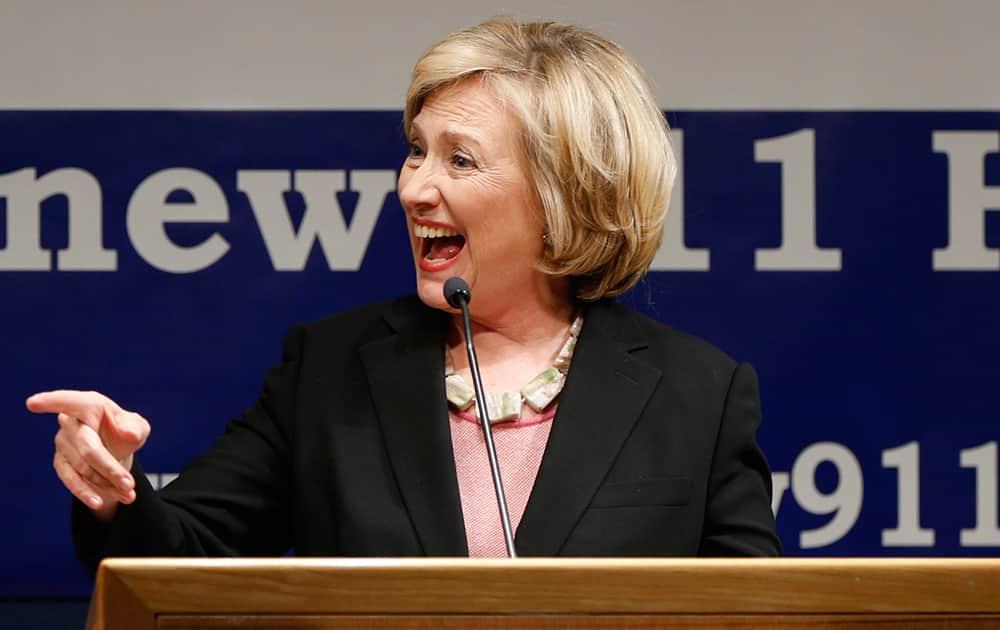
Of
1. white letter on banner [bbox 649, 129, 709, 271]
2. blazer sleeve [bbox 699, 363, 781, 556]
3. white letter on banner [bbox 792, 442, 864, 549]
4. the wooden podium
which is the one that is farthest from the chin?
white letter on banner [bbox 792, 442, 864, 549]

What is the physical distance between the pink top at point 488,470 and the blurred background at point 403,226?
2.63ft

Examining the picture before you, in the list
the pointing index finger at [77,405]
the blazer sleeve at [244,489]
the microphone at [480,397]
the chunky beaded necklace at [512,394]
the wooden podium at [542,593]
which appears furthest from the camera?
the chunky beaded necklace at [512,394]

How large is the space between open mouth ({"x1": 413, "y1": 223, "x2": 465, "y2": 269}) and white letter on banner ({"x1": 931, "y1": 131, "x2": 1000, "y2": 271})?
113cm

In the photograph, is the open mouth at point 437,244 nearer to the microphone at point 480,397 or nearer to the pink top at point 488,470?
the microphone at point 480,397

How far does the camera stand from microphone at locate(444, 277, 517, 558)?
1.35 metres

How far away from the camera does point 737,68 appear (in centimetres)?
249

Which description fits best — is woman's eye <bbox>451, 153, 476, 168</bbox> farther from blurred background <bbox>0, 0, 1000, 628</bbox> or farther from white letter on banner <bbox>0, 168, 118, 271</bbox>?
white letter on banner <bbox>0, 168, 118, 271</bbox>

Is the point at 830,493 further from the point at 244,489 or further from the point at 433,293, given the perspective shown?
the point at 244,489

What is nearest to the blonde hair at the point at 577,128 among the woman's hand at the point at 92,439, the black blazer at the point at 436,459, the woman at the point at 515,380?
the woman at the point at 515,380

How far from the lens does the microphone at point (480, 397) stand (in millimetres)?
1351

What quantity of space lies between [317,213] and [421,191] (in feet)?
2.54

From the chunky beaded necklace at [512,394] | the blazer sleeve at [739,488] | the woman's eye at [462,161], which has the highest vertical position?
the woman's eye at [462,161]

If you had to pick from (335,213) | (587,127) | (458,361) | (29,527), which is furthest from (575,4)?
(29,527)

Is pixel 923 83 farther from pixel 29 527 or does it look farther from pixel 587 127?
pixel 29 527
